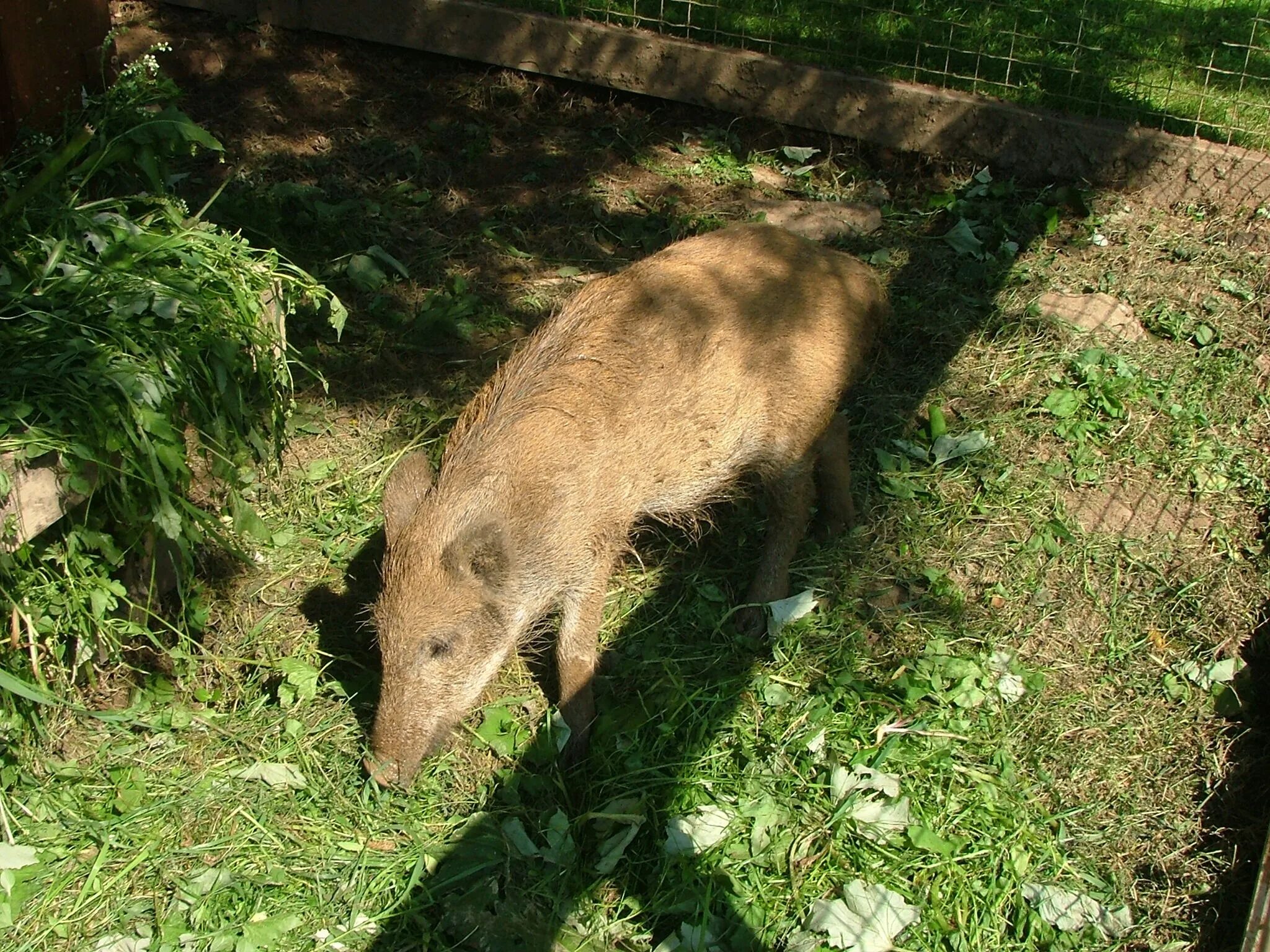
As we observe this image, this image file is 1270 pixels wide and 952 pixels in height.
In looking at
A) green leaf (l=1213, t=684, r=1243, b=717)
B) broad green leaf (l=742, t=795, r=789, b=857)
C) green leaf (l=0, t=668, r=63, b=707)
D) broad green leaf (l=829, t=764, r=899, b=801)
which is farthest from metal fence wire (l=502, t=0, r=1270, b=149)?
green leaf (l=0, t=668, r=63, b=707)

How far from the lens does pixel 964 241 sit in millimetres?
6285

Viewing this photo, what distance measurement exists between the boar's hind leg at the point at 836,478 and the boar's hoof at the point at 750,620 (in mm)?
513

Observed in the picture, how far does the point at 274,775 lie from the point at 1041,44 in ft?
19.0

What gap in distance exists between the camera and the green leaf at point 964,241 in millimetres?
6238

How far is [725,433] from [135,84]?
2.48 metres

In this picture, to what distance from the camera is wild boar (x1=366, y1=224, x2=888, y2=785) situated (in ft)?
13.2

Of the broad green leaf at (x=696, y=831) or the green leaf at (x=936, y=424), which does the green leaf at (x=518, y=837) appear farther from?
the green leaf at (x=936, y=424)

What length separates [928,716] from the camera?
411 centimetres

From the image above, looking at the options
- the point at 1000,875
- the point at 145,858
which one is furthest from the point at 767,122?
the point at 145,858

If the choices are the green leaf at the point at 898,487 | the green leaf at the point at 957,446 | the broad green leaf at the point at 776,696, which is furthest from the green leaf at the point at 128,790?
the green leaf at the point at 957,446

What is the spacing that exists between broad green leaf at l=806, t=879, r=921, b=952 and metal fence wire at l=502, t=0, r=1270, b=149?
4750 millimetres

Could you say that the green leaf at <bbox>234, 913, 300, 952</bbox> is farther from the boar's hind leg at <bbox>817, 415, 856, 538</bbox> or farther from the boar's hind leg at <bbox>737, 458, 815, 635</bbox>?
the boar's hind leg at <bbox>817, 415, 856, 538</bbox>

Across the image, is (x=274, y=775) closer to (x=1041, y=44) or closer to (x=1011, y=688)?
(x=1011, y=688)

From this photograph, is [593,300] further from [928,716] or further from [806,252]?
[928,716]
